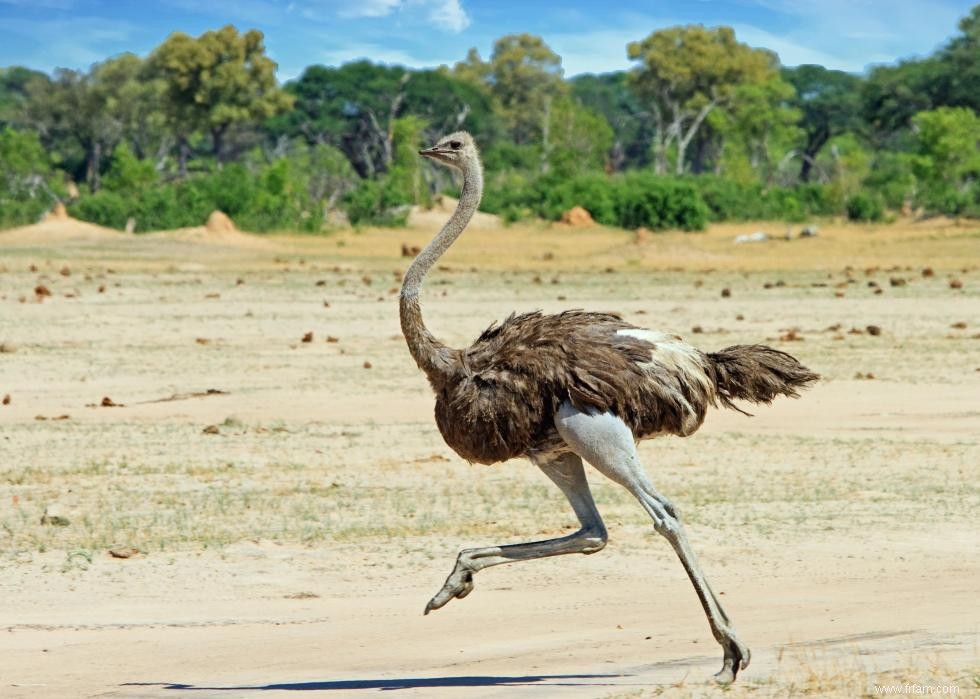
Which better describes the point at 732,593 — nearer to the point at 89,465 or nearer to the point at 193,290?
the point at 89,465

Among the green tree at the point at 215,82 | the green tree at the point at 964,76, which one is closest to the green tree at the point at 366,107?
the green tree at the point at 215,82

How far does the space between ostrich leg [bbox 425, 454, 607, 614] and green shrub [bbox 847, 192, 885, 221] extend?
4214 centimetres

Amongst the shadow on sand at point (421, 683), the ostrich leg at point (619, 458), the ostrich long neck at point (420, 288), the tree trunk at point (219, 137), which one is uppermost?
the tree trunk at point (219, 137)

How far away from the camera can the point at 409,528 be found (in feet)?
26.3

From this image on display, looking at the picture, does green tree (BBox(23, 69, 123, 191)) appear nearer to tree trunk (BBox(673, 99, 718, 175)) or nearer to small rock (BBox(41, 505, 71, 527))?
tree trunk (BBox(673, 99, 718, 175))

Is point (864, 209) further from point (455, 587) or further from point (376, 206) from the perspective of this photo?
point (455, 587)

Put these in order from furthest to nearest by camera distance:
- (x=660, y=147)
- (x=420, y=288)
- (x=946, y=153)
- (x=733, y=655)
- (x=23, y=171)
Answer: (x=660, y=147), (x=23, y=171), (x=946, y=153), (x=420, y=288), (x=733, y=655)

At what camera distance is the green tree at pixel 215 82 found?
5772 cm

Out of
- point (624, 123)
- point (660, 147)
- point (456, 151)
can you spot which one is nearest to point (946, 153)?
point (660, 147)

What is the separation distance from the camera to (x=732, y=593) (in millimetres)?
6629

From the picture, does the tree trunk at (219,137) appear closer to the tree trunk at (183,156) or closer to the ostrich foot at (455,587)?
the tree trunk at (183,156)

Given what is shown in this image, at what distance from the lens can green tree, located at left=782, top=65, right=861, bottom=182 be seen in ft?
217

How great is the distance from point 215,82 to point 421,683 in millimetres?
54362

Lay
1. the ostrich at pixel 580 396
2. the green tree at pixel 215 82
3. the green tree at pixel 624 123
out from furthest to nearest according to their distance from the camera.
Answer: the green tree at pixel 624 123, the green tree at pixel 215 82, the ostrich at pixel 580 396
